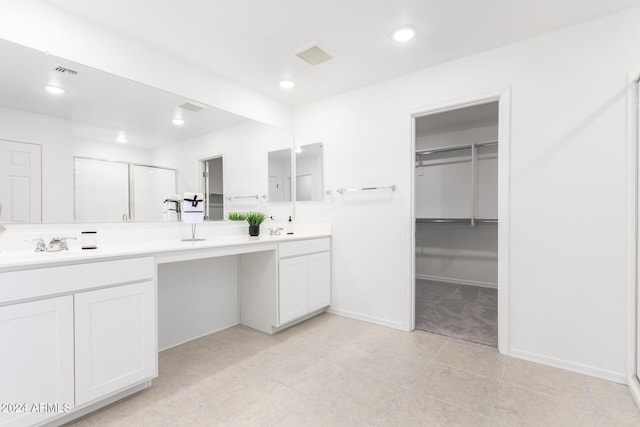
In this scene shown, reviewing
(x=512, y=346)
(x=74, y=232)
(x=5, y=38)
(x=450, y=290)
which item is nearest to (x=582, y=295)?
(x=512, y=346)

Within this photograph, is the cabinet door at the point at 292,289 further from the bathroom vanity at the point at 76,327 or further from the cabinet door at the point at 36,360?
the cabinet door at the point at 36,360

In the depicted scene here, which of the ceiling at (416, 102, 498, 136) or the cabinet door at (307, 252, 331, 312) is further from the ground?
the ceiling at (416, 102, 498, 136)

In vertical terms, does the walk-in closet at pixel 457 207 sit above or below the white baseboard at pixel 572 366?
above

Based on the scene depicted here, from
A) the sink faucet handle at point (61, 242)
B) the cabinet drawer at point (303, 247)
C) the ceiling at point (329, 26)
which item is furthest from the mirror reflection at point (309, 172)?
the sink faucet handle at point (61, 242)

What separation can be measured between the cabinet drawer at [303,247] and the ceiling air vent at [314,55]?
160 centimetres

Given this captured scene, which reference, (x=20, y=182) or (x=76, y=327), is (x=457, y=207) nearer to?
(x=76, y=327)

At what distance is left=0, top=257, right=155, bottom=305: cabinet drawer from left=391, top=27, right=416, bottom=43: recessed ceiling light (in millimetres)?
2238

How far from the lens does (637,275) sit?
1.87 metres

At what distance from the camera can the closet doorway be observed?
13.5ft

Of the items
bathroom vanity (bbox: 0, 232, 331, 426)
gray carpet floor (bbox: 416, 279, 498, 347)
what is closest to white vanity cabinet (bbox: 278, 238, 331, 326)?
bathroom vanity (bbox: 0, 232, 331, 426)

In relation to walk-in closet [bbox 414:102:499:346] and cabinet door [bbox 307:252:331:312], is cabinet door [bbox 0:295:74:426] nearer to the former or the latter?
cabinet door [bbox 307:252:331:312]

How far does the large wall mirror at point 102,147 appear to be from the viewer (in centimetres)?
Answer: 179

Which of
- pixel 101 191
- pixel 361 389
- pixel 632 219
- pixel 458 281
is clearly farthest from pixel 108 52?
pixel 458 281

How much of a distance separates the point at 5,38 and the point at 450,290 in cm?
489
